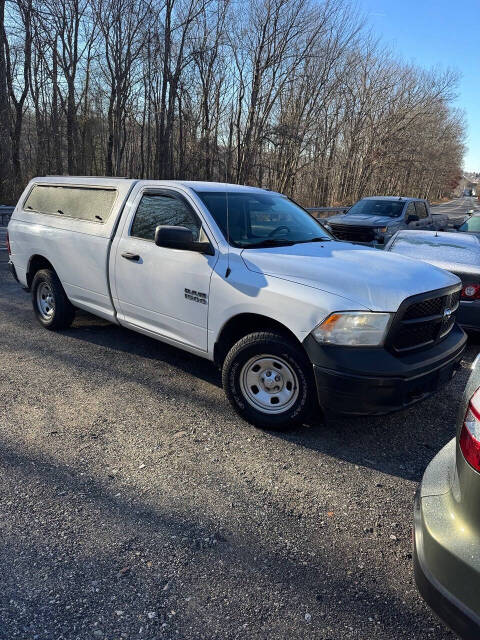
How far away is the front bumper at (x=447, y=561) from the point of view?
5.08ft

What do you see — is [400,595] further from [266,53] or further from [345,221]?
[266,53]

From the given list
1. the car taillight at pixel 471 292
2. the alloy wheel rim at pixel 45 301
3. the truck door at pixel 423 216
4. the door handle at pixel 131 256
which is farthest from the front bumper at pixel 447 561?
the truck door at pixel 423 216

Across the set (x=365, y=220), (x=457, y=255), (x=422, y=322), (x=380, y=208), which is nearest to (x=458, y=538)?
(x=422, y=322)

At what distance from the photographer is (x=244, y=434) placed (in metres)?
3.60

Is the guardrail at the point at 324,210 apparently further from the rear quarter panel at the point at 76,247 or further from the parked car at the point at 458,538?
the parked car at the point at 458,538

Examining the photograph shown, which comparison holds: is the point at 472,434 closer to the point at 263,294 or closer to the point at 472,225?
the point at 263,294

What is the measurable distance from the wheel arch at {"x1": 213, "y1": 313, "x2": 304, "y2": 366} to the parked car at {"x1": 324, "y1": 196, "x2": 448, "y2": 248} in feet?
23.2

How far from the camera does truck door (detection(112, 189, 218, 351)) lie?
3.95m

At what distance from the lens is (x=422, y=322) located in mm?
3328

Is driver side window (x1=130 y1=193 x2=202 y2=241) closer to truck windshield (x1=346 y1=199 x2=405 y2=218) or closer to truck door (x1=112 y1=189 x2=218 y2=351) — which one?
truck door (x1=112 y1=189 x2=218 y2=351)

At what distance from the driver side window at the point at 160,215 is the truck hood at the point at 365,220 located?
8039 mm

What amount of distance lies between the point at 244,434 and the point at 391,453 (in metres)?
1.11

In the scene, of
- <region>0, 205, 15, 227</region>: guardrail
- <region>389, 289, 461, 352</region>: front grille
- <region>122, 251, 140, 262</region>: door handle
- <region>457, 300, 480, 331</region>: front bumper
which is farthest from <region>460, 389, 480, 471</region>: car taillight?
<region>0, 205, 15, 227</region>: guardrail

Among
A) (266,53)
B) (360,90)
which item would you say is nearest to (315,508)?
(266,53)
